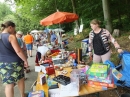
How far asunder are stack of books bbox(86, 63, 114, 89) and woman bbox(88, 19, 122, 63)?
1.26 meters

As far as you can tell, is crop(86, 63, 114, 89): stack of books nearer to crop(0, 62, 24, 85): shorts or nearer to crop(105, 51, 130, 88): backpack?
crop(105, 51, 130, 88): backpack

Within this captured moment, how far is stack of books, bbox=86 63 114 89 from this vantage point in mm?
2294

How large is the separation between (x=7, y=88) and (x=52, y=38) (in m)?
6.16

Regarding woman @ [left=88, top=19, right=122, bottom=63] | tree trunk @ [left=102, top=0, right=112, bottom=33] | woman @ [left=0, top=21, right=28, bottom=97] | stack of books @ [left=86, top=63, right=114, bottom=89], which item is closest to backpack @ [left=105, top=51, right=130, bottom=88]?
woman @ [left=88, top=19, right=122, bottom=63]

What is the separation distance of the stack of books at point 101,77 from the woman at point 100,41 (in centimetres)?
126

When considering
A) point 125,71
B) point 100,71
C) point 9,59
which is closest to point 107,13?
point 125,71

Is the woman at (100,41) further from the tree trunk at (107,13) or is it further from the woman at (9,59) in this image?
the tree trunk at (107,13)

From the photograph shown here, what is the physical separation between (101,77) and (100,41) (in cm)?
146

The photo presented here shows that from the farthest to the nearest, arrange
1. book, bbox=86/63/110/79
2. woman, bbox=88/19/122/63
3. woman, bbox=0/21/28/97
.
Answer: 1. woman, bbox=88/19/122/63
2. woman, bbox=0/21/28/97
3. book, bbox=86/63/110/79

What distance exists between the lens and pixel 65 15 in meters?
7.00

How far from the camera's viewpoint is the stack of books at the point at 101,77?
Answer: 229cm

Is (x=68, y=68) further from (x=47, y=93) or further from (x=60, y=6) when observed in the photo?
(x=60, y=6)

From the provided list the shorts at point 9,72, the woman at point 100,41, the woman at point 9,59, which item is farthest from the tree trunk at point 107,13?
the shorts at point 9,72

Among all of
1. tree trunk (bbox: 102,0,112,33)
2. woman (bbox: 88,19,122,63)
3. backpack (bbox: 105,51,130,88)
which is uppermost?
tree trunk (bbox: 102,0,112,33)
